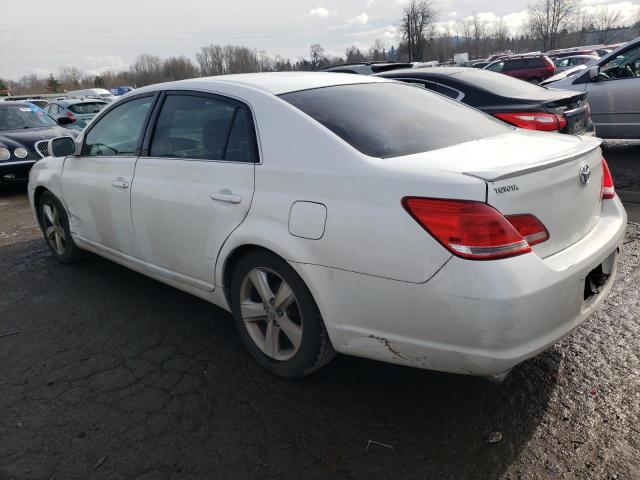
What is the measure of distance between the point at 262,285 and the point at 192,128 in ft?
3.84

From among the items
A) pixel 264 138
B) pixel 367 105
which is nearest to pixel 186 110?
pixel 264 138

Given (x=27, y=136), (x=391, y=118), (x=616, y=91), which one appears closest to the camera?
(x=391, y=118)

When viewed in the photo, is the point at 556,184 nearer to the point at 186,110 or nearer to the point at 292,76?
the point at 292,76

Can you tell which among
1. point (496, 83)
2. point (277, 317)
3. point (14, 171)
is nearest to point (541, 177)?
point (277, 317)

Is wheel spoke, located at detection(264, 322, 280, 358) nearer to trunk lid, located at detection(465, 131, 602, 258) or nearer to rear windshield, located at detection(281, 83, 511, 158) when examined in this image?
rear windshield, located at detection(281, 83, 511, 158)

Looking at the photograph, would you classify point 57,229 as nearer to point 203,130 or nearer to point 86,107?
point 203,130

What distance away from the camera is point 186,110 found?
11.3 ft

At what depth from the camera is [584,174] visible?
8.31 ft

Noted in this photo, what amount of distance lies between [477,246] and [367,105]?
4.11 feet

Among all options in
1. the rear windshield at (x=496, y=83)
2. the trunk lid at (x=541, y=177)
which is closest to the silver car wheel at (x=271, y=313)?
the trunk lid at (x=541, y=177)

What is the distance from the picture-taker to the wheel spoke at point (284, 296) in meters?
2.71

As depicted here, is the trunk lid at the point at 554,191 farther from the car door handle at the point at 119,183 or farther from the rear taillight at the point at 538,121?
the rear taillight at the point at 538,121

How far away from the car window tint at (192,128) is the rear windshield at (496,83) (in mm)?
3807

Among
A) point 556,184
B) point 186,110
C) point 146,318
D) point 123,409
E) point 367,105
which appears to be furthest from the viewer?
point 146,318
